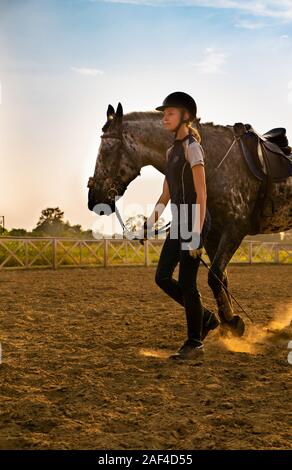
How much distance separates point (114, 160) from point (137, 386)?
2.54m

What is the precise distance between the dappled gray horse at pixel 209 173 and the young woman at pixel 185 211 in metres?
0.56

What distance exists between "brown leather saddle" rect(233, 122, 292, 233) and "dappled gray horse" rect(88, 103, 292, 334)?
0.08m

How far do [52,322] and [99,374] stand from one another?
3241mm

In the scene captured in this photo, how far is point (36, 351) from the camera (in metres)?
5.54

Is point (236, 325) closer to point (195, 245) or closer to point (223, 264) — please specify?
point (223, 264)

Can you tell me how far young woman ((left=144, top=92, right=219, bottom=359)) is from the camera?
15.5ft

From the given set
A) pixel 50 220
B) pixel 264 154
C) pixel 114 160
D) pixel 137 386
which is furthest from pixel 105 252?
pixel 50 220

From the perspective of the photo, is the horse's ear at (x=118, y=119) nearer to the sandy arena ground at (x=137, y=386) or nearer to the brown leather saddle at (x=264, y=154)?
the brown leather saddle at (x=264, y=154)

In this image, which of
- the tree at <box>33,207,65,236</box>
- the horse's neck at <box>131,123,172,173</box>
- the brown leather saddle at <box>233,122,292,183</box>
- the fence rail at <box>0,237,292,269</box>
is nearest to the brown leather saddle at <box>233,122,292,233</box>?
the brown leather saddle at <box>233,122,292,183</box>

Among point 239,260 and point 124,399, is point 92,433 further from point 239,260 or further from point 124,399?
point 239,260

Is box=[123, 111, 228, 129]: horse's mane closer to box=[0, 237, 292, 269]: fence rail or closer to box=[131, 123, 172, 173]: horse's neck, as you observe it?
box=[131, 123, 172, 173]: horse's neck

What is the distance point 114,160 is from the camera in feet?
18.9

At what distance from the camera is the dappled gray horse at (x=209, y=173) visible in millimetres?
5637
